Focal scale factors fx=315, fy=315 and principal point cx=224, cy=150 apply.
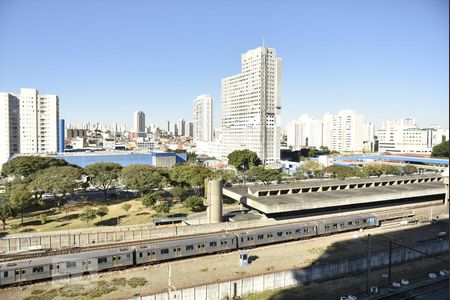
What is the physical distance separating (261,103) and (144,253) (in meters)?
101

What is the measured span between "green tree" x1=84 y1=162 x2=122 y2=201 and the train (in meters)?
31.0

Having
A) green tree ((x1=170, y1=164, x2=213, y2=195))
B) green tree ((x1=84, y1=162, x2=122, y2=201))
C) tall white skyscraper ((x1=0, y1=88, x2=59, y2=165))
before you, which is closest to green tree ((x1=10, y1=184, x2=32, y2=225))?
green tree ((x1=84, y1=162, x2=122, y2=201))

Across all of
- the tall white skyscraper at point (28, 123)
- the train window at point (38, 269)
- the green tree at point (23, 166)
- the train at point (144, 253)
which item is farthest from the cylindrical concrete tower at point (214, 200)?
the tall white skyscraper at point (28, 123)

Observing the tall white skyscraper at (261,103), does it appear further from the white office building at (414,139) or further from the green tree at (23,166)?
the white office building at (414,139)

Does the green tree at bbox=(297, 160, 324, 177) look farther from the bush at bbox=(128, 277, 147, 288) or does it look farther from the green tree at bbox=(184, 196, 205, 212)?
the bush at bbox=(128, 277, 147, 288)

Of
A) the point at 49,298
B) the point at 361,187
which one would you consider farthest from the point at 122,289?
the point at 361,187

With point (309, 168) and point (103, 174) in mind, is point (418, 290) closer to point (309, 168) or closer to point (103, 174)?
point (103, 174)

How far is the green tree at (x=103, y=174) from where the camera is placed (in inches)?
2391

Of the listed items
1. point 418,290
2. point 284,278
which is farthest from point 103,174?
point 418,290

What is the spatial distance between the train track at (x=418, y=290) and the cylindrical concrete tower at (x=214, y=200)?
77.1 feet

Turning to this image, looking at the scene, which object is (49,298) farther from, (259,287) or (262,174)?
(262,174)

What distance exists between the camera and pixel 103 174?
6147cm

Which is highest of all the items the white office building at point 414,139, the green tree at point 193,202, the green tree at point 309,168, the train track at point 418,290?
the white office building at point 414,139

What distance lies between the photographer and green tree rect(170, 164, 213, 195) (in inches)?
2458
